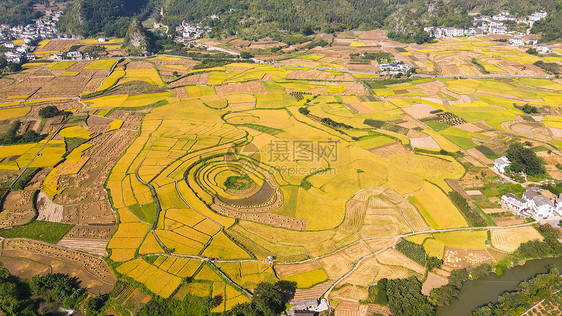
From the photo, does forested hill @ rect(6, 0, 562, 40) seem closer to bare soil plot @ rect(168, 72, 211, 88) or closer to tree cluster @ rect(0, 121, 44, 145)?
bare soil plot @ rect(168, 72, 211, 88)

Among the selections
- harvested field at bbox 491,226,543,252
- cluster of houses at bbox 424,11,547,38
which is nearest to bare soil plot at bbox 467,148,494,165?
harvested field at bbox 491,226,543,252

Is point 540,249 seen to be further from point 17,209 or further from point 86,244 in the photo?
point 17,209

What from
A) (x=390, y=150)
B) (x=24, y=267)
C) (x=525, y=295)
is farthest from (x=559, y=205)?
(x=24, y=267)

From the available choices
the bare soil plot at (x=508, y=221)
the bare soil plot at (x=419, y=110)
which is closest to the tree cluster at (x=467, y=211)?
the bare soil plot at (x=508, y=221)

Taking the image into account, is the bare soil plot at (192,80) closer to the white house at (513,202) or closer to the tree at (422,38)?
the white house at (513,202)

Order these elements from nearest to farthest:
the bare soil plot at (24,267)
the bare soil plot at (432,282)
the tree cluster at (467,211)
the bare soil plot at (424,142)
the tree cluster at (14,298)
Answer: the tree cluster at (14,298) < the bare soil plot at (432,282) < the bare soil plot at (24,267) < the tree cluster at (467,211) < the bare soil plot at (424,142)

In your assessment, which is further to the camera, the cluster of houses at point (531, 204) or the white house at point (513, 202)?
the white house at point (513, 202)

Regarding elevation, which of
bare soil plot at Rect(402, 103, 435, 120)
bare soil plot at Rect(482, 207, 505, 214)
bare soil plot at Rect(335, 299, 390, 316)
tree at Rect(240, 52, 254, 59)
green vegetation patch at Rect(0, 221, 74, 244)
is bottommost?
bare soil plot at Rect(335, 299, 390, 316)
